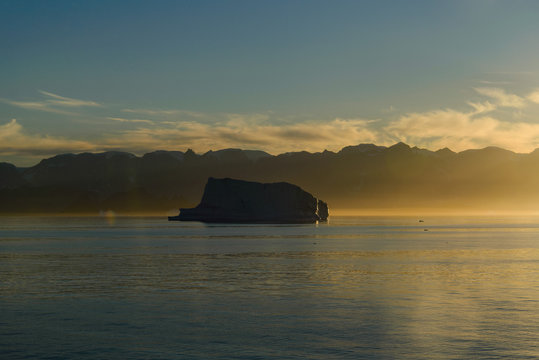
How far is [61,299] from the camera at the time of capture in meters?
30.5

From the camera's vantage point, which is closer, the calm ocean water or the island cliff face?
the calm ocean water

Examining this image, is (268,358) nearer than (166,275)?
Yes

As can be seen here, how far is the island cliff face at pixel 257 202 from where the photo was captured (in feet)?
604

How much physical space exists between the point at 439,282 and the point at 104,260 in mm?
31918

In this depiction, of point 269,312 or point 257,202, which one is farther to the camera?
point 257,202

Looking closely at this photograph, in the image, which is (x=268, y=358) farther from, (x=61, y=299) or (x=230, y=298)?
(x=61, y=299)

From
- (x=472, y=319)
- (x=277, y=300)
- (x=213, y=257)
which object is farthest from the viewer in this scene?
(x=213, y=257)

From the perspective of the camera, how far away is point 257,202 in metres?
187

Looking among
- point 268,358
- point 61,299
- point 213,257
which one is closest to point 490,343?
point 268,358

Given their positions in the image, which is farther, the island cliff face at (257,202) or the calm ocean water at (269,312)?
the island cliff face at (257,202)

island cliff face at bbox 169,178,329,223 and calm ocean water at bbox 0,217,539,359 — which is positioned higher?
island cliff face at bbox 169,178,329,223

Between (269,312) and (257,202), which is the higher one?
(257,202)

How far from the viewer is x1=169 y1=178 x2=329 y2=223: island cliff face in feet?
604

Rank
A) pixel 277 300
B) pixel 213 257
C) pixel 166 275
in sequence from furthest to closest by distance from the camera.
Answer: pixel 213 257 → pixel 166 275 → pixel 277 300
